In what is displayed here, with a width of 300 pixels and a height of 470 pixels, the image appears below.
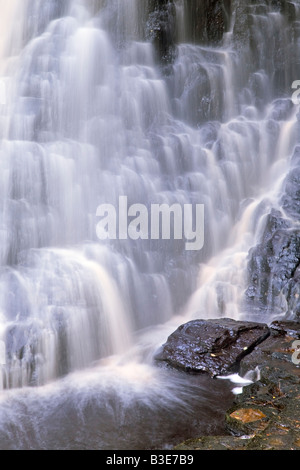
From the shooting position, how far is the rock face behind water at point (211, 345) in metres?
7.32

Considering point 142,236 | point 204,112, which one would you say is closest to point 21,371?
point 142,236

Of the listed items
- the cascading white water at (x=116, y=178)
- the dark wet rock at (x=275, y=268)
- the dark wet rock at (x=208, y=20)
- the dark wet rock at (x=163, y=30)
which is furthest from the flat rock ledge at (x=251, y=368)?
the dark wet rock at (x=208, y=20)

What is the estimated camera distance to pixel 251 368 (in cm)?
682

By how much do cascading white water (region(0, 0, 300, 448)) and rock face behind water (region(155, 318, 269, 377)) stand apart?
A: 478mm

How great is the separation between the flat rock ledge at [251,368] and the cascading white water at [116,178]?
0.70 m

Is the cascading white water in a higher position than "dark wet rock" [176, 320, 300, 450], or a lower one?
higher

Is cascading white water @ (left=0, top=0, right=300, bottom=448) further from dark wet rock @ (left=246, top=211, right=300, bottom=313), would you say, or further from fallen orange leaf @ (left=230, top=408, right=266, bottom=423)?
fallen orange leaf @ (left=230, top=408, right=266, bottom=423)

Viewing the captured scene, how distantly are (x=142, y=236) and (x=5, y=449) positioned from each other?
264 inches

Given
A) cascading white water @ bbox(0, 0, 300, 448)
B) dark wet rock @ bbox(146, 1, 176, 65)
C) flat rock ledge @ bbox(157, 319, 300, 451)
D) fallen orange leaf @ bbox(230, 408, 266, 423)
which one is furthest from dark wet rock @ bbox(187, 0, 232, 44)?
fallen orange leaf @ bbox(230, 408, 266, 423)

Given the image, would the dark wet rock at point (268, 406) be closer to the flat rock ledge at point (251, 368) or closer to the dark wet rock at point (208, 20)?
the flat rock ledge at point (251, 368)

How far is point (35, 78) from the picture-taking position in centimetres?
1315

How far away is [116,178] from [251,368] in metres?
6.76

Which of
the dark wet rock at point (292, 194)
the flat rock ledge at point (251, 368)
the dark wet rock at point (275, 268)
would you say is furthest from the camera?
the dark wet rock at point (292, 194)

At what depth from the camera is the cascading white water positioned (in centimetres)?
751
